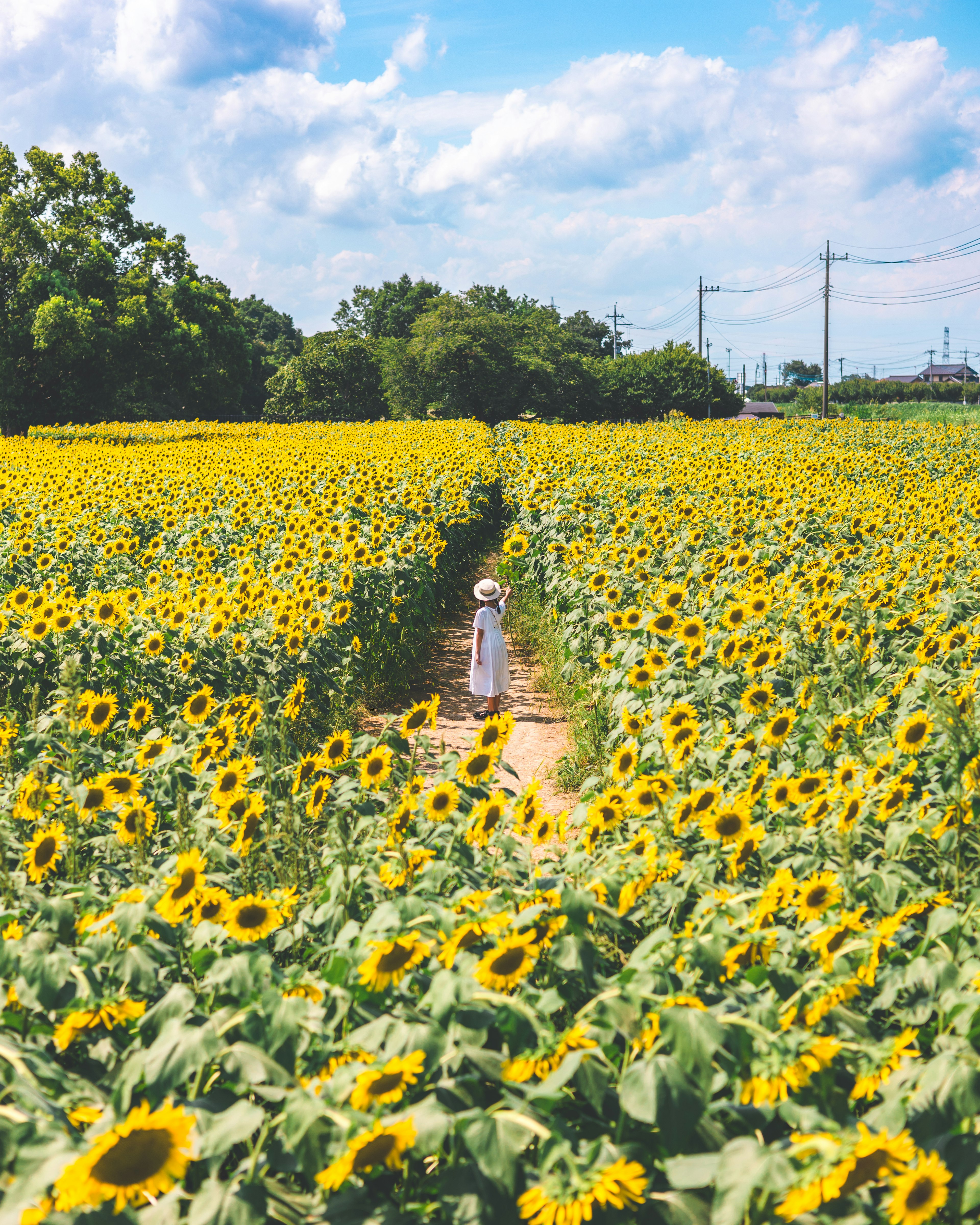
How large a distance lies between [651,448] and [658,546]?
12213 millimetres

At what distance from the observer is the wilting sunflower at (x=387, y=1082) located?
1.57m

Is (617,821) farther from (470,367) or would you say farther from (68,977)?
(470,367)

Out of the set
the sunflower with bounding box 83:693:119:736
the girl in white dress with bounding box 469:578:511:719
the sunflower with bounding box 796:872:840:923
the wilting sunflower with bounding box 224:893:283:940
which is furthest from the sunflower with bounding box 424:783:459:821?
the girl in white dress with bounding box 469:578:511:719

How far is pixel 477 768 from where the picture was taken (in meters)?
3.00

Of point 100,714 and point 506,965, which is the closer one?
point 506,965

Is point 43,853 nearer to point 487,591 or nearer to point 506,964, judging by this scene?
point 506,964

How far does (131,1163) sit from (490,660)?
645 centimetres

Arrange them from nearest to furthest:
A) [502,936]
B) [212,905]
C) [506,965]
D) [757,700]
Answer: [506,965], [502,936], [212,905], [757,700]

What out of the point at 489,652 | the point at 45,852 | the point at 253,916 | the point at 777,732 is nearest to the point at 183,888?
the point at 253,916

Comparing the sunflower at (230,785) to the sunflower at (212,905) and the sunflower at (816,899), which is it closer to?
the sunflower at (212,905)

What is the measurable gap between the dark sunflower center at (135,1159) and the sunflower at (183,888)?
877 mm

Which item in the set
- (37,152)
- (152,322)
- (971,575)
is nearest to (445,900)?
(971,575)

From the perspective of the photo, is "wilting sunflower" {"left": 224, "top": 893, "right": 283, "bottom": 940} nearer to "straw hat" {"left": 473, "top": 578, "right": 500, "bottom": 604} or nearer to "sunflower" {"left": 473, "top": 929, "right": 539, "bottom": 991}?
"sunflower" {"left": 473, "top": 929, "right": 539, "bottom": 991}

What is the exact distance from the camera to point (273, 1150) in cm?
161
